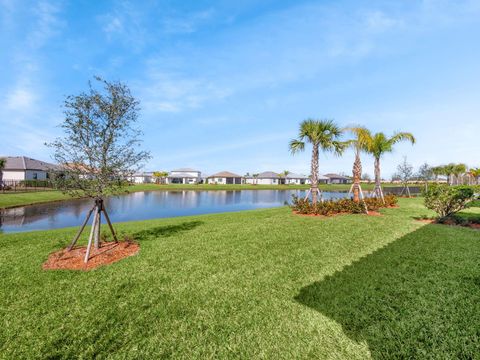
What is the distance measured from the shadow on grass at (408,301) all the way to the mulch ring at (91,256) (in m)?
5.38

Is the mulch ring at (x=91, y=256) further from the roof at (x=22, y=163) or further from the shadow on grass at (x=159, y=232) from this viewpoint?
the roof at (x=22, y=163)

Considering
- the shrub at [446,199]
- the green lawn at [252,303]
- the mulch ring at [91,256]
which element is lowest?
the green lawn at [252,303]

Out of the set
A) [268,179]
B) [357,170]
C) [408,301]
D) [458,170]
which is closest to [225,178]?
[268,179]

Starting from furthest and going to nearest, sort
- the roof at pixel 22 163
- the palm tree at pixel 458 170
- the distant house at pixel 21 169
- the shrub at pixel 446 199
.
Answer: the palm tree at pixel 458 170 → the roof at pixel 22 163 → the distant house at pixel 21 169 → the shrub at pixel 446 199

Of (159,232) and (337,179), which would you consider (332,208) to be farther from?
(337,179)

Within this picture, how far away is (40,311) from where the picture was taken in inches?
173

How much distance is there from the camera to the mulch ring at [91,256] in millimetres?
6516

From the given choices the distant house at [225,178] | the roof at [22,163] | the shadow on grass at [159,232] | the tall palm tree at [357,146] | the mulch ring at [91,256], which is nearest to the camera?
the mulch ring at [91,256]

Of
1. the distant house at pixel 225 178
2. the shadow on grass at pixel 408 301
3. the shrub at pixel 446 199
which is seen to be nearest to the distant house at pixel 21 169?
the shadow on grass at pixel 408 301

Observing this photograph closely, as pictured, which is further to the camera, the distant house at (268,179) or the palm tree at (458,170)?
the distant house at (268,179)

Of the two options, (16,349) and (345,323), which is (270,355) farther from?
(16,349)

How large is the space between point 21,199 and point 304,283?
106 feet

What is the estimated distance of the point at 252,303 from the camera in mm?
4660

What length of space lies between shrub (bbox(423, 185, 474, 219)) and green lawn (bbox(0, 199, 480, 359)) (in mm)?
4624
